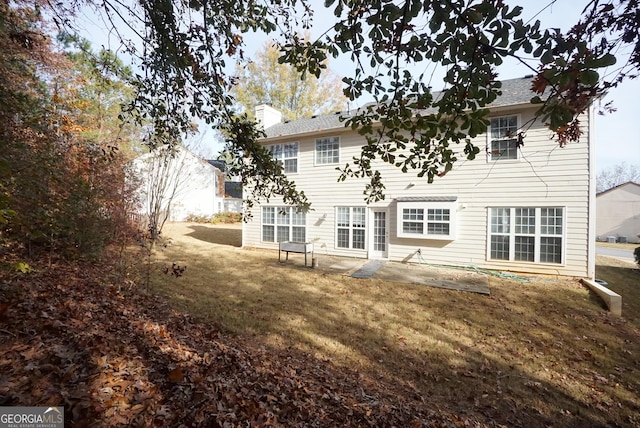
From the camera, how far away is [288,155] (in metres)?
13.3

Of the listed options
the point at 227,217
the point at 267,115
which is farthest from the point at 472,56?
the point at 227,217

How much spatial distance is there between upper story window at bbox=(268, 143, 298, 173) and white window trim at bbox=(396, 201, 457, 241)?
5520 millimetres

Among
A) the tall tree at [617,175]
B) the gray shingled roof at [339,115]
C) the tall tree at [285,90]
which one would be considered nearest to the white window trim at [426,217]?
the gray shingled roof at [339,115]

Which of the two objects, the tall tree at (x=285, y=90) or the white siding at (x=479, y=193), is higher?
the tall tree at (x=285, y=90)

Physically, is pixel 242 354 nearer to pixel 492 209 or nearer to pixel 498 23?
pixel 498 23

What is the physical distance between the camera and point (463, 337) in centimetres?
499

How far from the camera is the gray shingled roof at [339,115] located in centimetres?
884

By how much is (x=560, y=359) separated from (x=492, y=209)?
5958 millimetres

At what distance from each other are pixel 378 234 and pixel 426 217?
2.21m

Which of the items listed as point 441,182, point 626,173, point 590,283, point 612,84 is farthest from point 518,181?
point 626,173

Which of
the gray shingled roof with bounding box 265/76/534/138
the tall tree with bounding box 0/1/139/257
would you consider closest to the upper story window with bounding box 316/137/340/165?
the gray shingled roof with bounding box 265/76/534/138

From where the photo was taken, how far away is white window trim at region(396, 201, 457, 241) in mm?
9680

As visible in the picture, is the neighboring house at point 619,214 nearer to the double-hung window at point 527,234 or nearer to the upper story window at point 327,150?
the double-hung window at point 527,234

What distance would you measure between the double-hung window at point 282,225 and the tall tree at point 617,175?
187 feet
